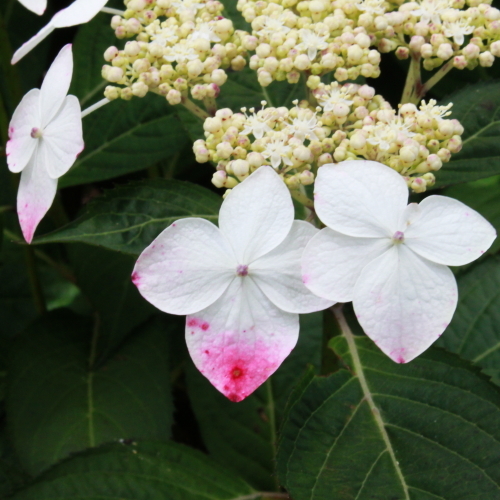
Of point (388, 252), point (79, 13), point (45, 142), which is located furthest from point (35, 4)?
point (388, 252)

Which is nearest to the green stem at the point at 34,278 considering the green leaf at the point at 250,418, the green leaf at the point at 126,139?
the green leaf at the point at 126,139

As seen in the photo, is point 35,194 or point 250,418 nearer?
point 35,194

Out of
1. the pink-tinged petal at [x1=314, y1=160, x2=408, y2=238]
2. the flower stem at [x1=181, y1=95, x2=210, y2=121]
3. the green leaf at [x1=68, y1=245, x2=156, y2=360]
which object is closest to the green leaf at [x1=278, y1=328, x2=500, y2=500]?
the pink-tinged petal at [x1=314, y1=160, x2=408, y2=238]

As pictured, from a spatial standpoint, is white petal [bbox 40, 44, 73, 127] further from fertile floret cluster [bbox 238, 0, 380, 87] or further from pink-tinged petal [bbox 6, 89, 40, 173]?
fertile floret cluster [bbox 238, 0, 380, 87]

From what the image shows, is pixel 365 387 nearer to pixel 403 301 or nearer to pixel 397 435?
pixel 397 435

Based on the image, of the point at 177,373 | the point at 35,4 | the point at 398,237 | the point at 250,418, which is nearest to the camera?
the point at 398,237

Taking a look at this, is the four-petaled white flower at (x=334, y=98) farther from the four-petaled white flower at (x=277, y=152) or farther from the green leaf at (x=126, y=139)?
the green leaf at (x=126, y=139)
